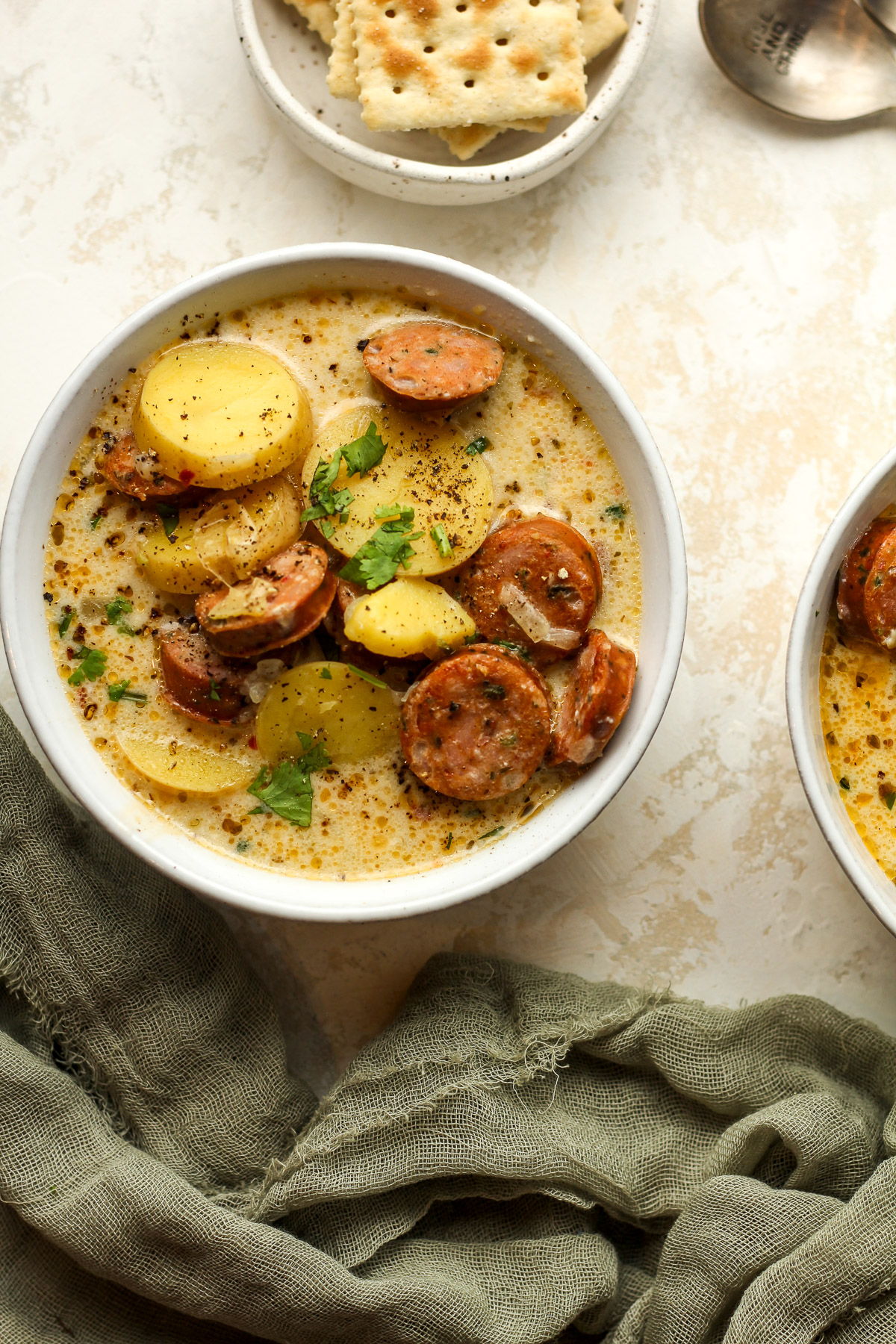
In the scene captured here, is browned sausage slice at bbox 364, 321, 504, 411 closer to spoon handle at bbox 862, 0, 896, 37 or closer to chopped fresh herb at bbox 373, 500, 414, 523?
chopped fresh herb at bbox 373, 500, 414, 523

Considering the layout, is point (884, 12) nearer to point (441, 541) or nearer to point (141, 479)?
point (441, 541)

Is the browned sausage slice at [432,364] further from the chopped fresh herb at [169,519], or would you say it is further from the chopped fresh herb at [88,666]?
the chopped fresh herb at [88,666]

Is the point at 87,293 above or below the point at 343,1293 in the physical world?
above

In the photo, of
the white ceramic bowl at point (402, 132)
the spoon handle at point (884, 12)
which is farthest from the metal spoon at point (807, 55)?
the white ceramic bowl at point (402, 132)

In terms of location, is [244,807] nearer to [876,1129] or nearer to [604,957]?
[604,957]

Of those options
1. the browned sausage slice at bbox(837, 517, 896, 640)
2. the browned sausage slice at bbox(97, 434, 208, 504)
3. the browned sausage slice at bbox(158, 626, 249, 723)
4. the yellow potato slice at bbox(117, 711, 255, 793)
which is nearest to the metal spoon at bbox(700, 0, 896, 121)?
the browned sausage slice at bbox(837, 517, 896, 640)

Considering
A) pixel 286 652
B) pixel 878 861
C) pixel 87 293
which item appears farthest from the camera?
pixel 87 293

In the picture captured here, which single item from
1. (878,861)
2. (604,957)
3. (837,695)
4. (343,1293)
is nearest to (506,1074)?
(604,957)
